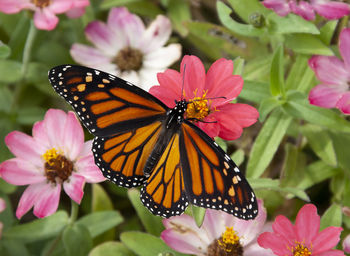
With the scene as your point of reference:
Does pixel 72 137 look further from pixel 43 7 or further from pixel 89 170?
pixel 43 7

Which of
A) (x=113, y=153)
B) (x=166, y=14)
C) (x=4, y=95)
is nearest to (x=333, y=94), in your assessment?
(x=113, y=153)

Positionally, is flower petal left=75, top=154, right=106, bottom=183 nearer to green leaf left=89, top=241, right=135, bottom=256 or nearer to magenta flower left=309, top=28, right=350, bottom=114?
green leaf left=89, top=241, right=135, bottom=256

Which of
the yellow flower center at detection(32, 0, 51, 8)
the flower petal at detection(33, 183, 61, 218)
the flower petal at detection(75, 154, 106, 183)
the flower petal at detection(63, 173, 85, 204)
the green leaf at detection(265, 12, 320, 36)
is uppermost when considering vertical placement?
the green leaf at detection(265, 12, 320, 36)

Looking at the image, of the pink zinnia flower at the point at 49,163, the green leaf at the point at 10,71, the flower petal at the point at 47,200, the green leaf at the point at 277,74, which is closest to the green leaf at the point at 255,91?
the green leaf at the point at 277,74

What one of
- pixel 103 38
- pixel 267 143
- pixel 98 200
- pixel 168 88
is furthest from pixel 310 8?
pixel 98 200

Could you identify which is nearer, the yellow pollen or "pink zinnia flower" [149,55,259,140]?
"pink zinnia flower" [149,55,259,140]

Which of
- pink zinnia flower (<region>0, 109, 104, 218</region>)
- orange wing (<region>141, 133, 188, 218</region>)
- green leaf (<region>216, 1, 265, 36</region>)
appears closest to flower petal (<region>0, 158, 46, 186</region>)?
pink zinnia flower (<region>0, 109, 104, 218</region>)
